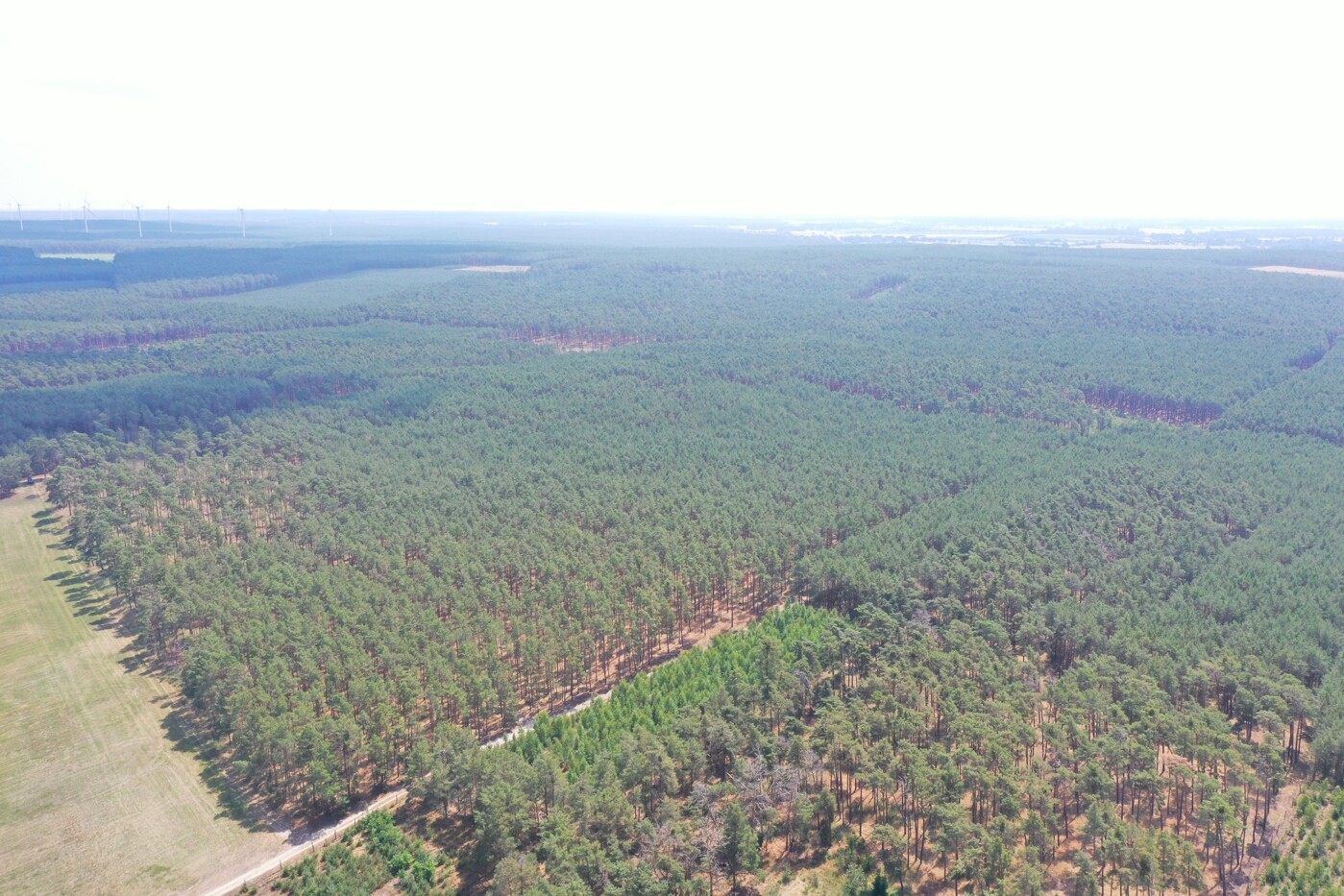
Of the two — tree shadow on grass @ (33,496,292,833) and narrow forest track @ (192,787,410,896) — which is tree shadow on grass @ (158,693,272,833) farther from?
narrow forest track @ (192,787,410,896)

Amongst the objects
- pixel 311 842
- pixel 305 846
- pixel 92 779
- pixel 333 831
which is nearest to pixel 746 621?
pixel 333 831

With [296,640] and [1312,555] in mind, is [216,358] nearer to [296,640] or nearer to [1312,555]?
[296,640]

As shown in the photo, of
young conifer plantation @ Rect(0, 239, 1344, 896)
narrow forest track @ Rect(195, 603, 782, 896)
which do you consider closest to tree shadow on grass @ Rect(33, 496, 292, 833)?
young conifer plantation @ Rect(0, 239, 1344, 896)

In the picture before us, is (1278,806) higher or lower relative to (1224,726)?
lower

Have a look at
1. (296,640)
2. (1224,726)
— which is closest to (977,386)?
(1224,726)

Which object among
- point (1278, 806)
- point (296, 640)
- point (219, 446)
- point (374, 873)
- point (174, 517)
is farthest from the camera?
point (219, 446)

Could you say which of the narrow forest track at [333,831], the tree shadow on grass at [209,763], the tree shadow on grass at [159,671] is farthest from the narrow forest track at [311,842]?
the tree shadow on grass at [209,763]
